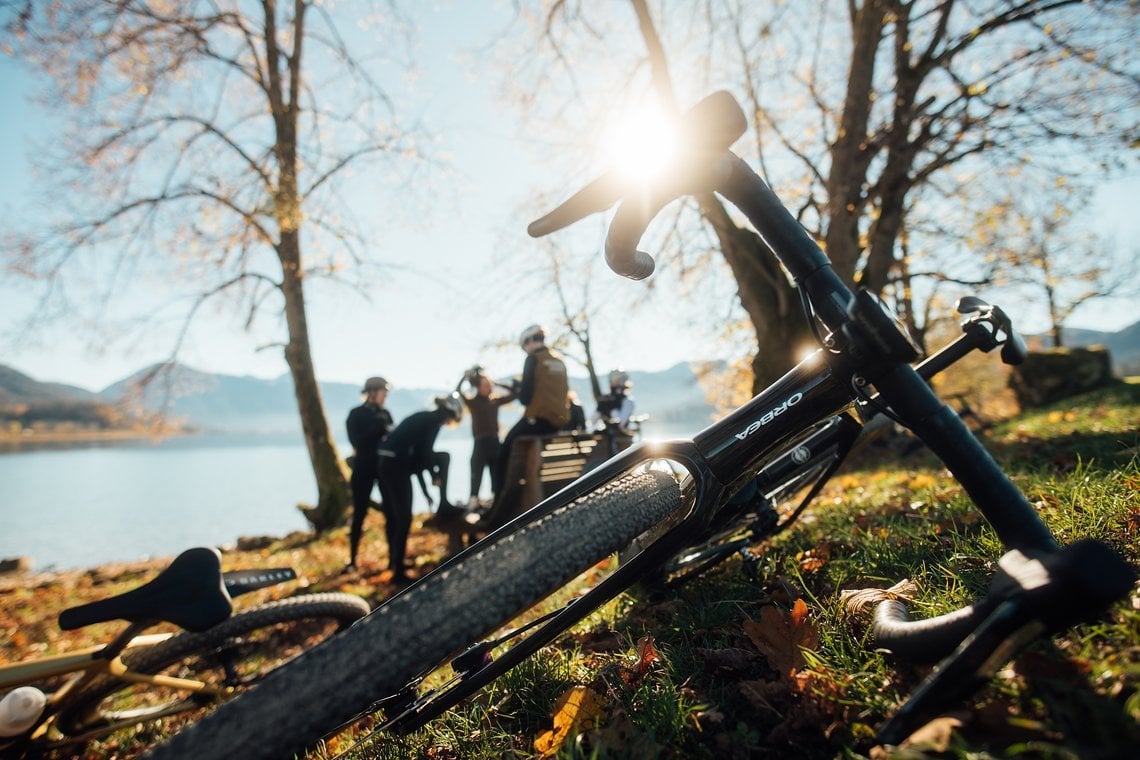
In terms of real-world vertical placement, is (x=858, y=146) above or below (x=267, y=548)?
above

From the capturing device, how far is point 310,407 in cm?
1159

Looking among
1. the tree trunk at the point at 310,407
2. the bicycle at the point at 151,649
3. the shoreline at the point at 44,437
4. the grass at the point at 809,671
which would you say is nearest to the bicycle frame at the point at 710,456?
the grass at the point at 809,671

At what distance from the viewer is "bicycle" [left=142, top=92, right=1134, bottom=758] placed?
76 centimetres

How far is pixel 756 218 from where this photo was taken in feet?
4.06

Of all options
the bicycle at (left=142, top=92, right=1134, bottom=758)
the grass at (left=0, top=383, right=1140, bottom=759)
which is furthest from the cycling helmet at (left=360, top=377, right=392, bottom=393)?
the bicycle at (left=142, top=92, right=1134, bottom=758)

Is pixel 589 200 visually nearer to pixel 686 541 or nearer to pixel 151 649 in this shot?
pixel 686 541

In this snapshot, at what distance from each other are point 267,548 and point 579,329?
13911 mm

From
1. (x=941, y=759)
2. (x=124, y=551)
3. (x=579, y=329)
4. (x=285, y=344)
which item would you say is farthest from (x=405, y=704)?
(x=124, y=551)

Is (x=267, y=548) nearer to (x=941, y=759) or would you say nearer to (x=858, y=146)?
(x=941, y=759)

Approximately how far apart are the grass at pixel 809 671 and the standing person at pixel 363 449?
3.86 metres

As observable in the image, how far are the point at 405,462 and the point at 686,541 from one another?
513 cm

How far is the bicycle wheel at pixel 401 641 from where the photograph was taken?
74 cm

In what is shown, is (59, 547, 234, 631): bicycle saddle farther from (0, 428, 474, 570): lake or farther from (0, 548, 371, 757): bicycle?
(0, 428, 474, 570): lake

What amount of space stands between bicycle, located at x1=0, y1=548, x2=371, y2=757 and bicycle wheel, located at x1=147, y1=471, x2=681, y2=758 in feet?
5.51
